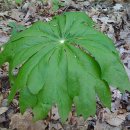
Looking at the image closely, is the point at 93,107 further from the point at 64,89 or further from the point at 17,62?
the point at 17,62

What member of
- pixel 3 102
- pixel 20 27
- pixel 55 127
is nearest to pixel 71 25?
pixel 55 127

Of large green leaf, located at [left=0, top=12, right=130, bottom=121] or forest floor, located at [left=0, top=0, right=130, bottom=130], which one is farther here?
forest floor, located at [left=0, top=0, right=130, bottom=130]

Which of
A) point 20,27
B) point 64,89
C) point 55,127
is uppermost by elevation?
point 64,89

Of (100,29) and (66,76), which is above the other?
(66,76)

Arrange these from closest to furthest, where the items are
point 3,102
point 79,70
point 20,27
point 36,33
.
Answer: point 79,70
point 36,33
point 3,102
point 20,27

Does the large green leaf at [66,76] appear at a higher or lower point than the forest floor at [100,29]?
higher

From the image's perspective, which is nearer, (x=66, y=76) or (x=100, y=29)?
(x=66, y=76)

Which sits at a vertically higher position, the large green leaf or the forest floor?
the large green leaf

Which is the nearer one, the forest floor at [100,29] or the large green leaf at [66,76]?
the large green leaf at [66,76]
